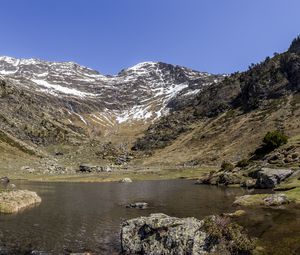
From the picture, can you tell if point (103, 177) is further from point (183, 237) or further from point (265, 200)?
point (183, 237)

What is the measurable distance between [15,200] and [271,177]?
57.8m

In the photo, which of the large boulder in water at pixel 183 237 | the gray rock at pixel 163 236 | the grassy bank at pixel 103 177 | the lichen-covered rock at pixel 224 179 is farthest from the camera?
the grassy bank at pixel 103 177

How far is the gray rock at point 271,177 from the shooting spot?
310 feet

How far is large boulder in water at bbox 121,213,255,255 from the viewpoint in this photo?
114ft

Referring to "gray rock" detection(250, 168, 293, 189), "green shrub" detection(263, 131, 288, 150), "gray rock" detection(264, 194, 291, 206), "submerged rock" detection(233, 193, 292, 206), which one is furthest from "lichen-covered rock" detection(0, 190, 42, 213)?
"green shrub" detection(263, 131, 288, 150)

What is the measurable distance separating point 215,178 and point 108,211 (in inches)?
2418

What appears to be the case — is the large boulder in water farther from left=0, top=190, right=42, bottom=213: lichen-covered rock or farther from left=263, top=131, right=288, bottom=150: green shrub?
left=263, top=131, right=288, bottom=150: green shrub

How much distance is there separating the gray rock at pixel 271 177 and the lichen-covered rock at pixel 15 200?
51829mm

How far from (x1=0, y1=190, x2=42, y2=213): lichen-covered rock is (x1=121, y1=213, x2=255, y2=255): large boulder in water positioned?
32.8m

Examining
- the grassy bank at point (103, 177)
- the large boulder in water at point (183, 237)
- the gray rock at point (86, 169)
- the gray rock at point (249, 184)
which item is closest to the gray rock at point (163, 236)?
the large boulder in water at point (183, 237)

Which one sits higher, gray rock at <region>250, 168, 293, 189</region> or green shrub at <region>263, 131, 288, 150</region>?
green shrub at <region>263, 131, 288, 150</region>

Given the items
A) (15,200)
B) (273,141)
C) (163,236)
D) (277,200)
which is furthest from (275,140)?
(163,236)

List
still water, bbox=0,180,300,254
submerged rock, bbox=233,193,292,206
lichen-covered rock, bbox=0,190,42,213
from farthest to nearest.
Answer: lichen-covered rock, bbox=0,190,42,213, submerged rock, bbox=233,193,292,206, still water, bbox=0,180,300,254

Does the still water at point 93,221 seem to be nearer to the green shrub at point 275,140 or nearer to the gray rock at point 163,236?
the gray rock at point 163,236
